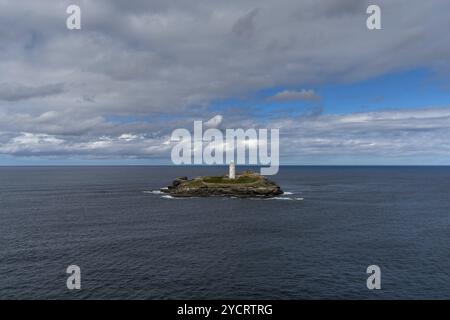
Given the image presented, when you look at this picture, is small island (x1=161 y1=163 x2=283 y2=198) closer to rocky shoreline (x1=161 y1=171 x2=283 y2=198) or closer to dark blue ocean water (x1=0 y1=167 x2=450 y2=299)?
rocky shoreline (x1=161 y1=171 x2=283 y2=198)

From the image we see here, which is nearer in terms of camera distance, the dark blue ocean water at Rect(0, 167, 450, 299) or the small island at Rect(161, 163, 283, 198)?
the dark blue ocean water at Rect(0, 167, 450, 299)

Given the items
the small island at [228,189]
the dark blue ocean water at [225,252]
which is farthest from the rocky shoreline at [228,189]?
the dark blue ocean water at [225,252]

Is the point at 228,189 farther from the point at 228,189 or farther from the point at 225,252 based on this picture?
the point at 225,252

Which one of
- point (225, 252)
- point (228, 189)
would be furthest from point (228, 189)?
point (225, 252)

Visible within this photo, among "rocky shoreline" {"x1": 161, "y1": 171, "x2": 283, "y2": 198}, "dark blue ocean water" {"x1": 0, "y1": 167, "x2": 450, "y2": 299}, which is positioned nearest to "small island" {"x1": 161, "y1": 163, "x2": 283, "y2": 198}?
"rocky shoreline" {"x1": 161, "y1": 171, "x2": 283, "y2": 198}

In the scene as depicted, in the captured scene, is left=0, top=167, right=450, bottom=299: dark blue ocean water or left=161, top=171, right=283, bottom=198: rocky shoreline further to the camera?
left=161, top=171, right=283, bottom=198: rocky shoreline

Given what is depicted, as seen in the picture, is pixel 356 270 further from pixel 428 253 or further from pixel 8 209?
pixel 8 209

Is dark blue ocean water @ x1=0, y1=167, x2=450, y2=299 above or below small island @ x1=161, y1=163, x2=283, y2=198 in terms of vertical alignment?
below

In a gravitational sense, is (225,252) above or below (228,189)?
below

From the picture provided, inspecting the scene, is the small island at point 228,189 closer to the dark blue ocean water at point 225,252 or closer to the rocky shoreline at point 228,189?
the rocky shoreline at point 228,189
